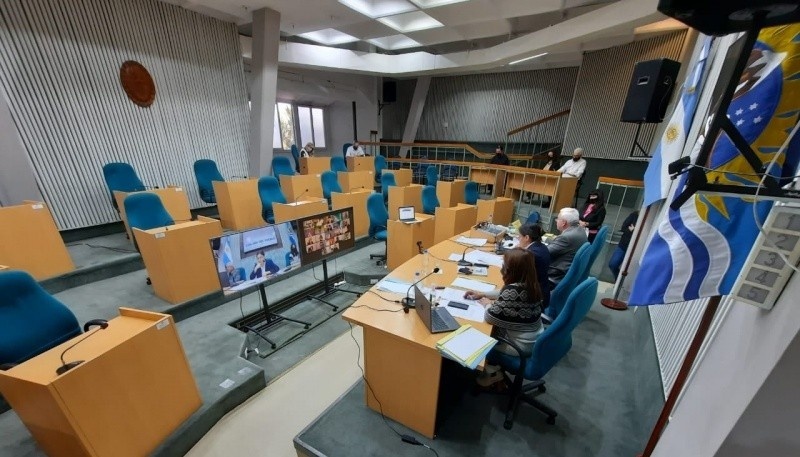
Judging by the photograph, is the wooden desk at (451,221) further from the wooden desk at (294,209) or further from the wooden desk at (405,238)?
the wooden desk at (294,209)

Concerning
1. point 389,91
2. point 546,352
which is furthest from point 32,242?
point 389,91

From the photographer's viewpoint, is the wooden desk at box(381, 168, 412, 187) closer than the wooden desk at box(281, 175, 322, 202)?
No

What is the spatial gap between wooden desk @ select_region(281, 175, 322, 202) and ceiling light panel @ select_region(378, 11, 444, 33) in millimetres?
3599

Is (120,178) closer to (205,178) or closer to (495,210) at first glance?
(205,178)

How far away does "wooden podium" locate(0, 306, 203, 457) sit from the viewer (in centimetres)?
138

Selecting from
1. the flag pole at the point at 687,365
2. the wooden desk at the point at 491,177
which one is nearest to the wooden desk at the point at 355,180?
the wooden desk at the point at 491,177

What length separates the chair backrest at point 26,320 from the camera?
1.70 m

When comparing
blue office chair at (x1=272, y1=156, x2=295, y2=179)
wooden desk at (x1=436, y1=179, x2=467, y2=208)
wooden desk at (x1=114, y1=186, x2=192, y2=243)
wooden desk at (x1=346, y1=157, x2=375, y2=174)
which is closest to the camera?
wooden desk at (x1=114, y1=186, x2=192, y2=243)

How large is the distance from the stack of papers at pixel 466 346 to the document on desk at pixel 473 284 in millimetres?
606

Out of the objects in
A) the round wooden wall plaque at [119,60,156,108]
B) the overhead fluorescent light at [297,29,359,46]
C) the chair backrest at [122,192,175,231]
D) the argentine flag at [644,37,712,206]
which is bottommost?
the chair backrest at [122,192,175,231]

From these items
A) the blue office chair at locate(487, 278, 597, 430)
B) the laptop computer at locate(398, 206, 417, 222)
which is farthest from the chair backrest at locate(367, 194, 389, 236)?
the blue office chair at locate(487, 278, 597, 430)

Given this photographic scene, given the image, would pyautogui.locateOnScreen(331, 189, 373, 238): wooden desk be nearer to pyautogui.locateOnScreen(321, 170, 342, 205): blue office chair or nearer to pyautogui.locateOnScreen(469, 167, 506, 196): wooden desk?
pyautogui.locateOnScreen(321, 170, 342, 205): blue office chair

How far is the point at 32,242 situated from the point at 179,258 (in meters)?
1.58

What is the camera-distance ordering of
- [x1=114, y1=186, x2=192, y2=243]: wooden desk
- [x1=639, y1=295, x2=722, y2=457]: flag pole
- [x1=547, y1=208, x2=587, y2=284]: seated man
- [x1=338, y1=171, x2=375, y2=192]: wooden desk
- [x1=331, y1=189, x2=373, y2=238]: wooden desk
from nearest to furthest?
[x1=639, y1=295, x2=722, y2=457]: flag pole, [x1=547, y1=208, x2=587, y2=284]: seated man, [x1=114, y1=186, x2=192, y2=243]: wooden desk, [x1=331, y1=189, x2=373, y2=238]: wooden desk, [x1=338, y1=171, x2=375, y2=192]: wooden desk
